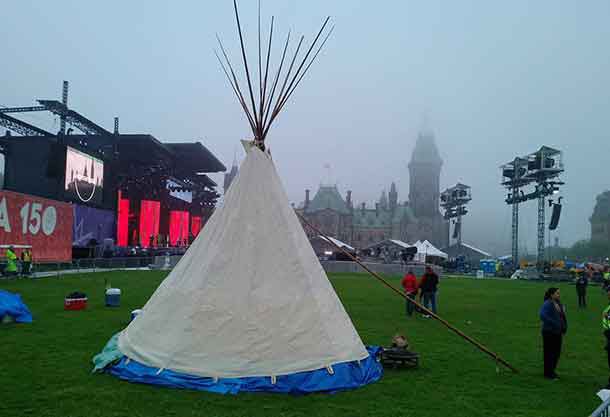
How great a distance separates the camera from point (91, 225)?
37.1 meters

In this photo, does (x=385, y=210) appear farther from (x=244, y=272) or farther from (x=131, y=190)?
(x=244, y=272)

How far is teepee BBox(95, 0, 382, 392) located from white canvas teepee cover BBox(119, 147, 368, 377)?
0.05ft

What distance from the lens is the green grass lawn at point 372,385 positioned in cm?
623

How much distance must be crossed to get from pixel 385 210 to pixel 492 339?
107387mm

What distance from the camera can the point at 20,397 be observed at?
6406mm

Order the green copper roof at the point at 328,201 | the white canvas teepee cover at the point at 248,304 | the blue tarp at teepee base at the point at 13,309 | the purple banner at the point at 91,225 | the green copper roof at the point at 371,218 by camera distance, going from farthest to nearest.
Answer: the green copper roof at the point at 371,218, the green copper roof at the point at 328,201, the purple banner at the point at 91,225, the blue tarp at teepee base at the point at 13,309, the white canvas teepee cover at the point at 248,304

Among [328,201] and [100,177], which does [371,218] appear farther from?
[100,177]

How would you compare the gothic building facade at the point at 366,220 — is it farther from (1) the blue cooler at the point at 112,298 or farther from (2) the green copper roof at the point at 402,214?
(1) the blue cooler at the point at 112,298

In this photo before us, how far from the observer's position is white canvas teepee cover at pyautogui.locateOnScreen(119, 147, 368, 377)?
702 cm

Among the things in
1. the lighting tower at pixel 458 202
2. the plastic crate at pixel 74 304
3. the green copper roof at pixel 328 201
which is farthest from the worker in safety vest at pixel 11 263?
the green copper roof at pixel 328 201

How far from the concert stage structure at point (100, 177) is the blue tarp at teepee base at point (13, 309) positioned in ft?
46.1

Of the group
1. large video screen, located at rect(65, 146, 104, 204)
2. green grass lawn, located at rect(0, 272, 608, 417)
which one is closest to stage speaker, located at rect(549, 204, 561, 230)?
green grass lawn, located at rect(0, 272, 608, 417)

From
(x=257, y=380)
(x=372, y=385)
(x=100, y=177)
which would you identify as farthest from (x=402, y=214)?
(x=257, y=380)

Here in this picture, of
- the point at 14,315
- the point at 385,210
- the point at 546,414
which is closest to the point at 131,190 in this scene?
the point at 14,315
